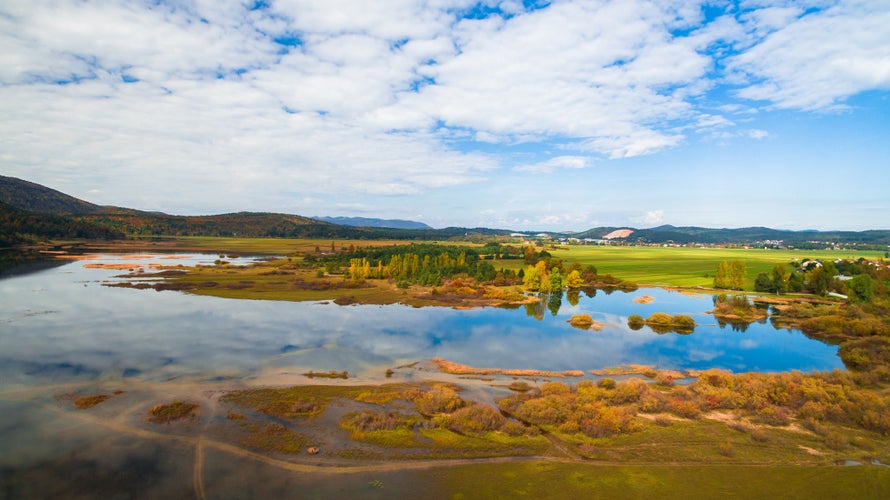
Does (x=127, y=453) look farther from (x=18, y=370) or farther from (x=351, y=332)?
(x=351, y=332)

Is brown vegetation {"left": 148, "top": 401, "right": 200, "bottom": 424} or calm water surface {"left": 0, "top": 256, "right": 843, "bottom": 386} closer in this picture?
brown vegetation {"left": 148, "top": 401, "right": 200, "bottom": 424}

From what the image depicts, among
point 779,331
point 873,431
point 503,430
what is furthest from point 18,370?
point 779,331

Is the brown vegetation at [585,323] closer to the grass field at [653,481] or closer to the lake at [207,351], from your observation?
the lake at [207,351]

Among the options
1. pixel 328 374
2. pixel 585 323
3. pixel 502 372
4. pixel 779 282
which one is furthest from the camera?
pixel 779 282

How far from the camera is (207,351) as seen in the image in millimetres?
38594

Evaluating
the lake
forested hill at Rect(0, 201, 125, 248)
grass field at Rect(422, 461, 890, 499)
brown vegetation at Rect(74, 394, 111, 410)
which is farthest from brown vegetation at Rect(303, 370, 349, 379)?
forested hill at Rect(0, 201, 125, 248)

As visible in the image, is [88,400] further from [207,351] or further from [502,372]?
[502,372]

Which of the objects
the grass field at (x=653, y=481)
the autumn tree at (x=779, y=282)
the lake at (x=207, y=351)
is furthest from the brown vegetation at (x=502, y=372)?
the autumn tree at (x=779, y=282)

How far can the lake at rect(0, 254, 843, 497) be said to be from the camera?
20641 millimetres

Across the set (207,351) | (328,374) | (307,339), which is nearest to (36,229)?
(207,351)

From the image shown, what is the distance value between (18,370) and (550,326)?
1966 inches

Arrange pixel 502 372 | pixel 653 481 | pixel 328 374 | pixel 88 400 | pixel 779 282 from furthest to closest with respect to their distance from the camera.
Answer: pixel 779 282 → pixel 502 372 → pixel 328 374 → pixel 88 400 → pixel 653 481

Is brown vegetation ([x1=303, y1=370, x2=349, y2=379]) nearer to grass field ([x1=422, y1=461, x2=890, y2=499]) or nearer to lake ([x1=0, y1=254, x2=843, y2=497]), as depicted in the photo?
lake ([x1=0, y1=254, x2=843, y2=497])

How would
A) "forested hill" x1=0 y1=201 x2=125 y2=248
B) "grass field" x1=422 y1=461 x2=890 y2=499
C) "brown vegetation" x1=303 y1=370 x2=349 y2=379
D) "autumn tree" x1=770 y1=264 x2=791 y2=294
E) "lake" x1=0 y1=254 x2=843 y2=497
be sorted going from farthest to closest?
"forested hill" x1=0 y1=201 x2=125 y2=248 < "autumn tree" x1=770 y1=264 x2=791 y2=294 < "brown vegetation" x1=303 y1=370 x2=349 y2=379 < "lake" x1=0 y1=254 x2=843 y2=497 < "grass field" x1=422 y1=461 x2=890 y2=499
